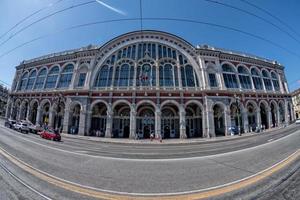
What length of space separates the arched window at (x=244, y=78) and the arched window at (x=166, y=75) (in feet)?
55.4

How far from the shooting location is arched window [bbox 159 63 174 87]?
99.2 feet

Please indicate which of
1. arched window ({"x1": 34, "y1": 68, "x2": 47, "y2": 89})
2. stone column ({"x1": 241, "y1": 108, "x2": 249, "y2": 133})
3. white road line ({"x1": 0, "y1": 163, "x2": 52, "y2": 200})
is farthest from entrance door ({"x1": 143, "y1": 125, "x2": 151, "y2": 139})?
arched window ({"x1": 34, "y1": 68, "x2": 47, "y2": 89})

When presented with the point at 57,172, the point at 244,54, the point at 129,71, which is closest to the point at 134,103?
the point at 129,71

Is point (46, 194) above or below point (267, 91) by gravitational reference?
below

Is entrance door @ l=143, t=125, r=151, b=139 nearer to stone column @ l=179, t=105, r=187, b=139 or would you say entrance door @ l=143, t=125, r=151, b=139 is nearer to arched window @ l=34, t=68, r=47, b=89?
stone column @ l=179, t=105, r=187, b=139

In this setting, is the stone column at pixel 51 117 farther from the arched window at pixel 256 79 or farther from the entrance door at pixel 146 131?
the arched window at pixel 256 79

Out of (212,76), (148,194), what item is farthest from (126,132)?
(148,194)

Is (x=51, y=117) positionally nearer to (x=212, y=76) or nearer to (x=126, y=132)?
(x=126, y=132)

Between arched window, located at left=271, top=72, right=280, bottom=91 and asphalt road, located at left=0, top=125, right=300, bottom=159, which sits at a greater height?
arched window, located at left=271, top=72, right=280, bottom=91

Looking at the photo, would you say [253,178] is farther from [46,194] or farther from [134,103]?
[134,103]

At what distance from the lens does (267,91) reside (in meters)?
34.8

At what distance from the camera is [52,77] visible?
117 feet

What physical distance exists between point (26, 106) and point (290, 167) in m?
51.0

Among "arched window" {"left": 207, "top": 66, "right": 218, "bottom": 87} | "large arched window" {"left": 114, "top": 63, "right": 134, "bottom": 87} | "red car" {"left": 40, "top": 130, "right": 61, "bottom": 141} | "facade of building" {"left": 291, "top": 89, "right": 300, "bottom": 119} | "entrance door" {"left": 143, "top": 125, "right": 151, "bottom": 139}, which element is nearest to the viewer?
"red car" {"left": 40, "top": 130, "right": 61, "bottom": 141}
